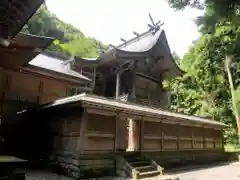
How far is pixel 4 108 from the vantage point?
1111 centimetres

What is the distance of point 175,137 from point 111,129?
5.04m

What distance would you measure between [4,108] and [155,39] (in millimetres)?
12935

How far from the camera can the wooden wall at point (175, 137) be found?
11922 mm

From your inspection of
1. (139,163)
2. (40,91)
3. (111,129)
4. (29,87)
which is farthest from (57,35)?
(139,163)

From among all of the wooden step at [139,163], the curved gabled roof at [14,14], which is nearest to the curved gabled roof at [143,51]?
the wooden step at [139,163]

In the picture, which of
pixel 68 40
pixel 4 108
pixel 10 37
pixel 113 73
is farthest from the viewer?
pixel 68 40

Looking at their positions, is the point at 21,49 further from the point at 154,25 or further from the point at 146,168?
the point at 154,25

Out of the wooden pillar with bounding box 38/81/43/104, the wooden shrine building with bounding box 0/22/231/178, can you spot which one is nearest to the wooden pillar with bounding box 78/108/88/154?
the wooden shrine building with bounding box 0/22/231/178

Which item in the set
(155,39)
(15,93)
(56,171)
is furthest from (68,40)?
(56,171)

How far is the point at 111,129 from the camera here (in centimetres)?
1022

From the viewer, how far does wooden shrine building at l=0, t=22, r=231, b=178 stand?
9438 millimetres

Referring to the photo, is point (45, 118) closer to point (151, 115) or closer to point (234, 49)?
point (151, 115)

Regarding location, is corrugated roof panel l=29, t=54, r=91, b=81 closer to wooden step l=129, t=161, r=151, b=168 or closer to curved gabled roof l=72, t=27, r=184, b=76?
curved gabled roof l=72, t=27, r=184, b=76

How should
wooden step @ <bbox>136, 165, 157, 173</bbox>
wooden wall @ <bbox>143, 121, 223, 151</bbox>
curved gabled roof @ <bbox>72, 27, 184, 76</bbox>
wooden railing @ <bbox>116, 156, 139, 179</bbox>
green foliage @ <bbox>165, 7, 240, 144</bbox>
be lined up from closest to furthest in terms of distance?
wooden railing @ <bbox>116, 156, 139, 179</bbox>
wooden step @ <bbox>136, 165, 157, 173</bbox>
wooden wall @ <bbox>143, 121, 223, 151</bbox>
curved gabled roof @ <bbox>72, 27, 184, 76</bbox>
green foliage @ <bbox>165, 7, 240, 144</bbox>
